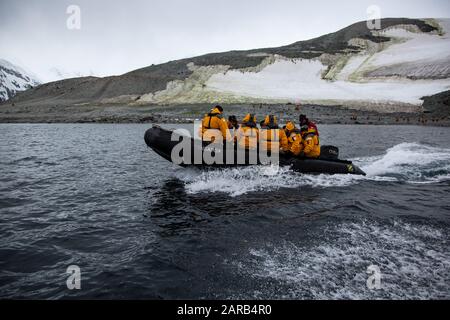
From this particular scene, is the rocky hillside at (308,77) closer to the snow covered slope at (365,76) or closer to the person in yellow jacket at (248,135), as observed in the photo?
the snow covered slope at (365,76)

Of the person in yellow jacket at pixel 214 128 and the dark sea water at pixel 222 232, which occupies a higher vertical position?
the person in yellow jacket at pixel 214 128

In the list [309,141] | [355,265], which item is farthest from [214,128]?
[355,265]

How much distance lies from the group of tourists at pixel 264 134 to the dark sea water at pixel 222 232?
0.83 metres

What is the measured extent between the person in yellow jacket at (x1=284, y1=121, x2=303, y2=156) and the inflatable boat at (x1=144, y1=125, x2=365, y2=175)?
9.1 inches

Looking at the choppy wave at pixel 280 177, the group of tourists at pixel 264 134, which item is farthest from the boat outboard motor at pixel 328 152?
the choppy wave at pixel 280 177

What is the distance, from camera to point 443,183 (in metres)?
10.1

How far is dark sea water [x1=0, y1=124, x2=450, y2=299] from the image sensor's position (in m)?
4.50

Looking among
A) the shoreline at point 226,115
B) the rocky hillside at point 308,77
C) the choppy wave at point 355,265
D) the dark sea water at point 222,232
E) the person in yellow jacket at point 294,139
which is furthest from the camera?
the rocky hillside at point 308,77

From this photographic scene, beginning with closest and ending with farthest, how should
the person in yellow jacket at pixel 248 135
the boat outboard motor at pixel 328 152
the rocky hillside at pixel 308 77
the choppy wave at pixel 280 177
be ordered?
1. the choppy wave at pixel 280 177
2. the person in yellow jacket at pixel 248 135
3. the boat outboard motor at pixel 328 152
4. the rocky hillside at pixel 308 77

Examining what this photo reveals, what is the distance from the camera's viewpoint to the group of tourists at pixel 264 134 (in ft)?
32.5

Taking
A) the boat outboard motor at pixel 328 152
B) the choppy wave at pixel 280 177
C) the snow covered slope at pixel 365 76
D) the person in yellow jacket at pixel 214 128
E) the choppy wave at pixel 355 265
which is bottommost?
the choppy wave at pixel 355 265

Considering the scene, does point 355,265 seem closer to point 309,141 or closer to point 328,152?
point 309,141

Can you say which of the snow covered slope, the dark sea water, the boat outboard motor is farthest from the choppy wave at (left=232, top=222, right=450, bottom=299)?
the snow covered slope
